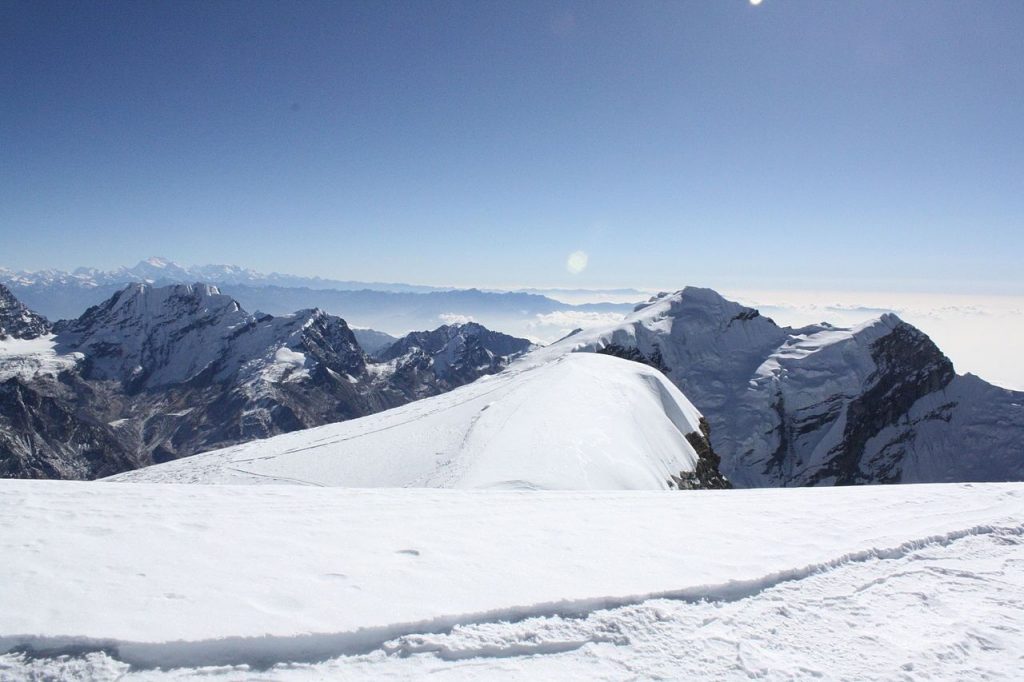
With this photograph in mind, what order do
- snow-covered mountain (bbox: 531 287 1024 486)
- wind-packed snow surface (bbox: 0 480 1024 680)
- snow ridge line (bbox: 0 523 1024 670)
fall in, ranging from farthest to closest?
snow-covered mountain (bbox: 531 287 1024 486) < wind-packed snow surface (bbox: 0 480 1024 680) < snow ridge line (bbox: 0 523 1024 670)

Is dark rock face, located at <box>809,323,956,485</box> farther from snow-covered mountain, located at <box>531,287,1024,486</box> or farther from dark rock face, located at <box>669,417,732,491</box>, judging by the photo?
dark rock face, located at <box>669,417,732,491</box>

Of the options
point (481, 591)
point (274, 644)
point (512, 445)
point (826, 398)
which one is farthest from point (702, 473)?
point (826, 398)

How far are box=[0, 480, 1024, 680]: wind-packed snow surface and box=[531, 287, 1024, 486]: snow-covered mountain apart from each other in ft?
393

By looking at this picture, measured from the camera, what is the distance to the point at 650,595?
18.2ft

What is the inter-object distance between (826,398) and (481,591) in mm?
173434

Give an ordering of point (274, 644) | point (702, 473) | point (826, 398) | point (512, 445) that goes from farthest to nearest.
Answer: point (826, 398) → point (702, 473) → point (512, 445) → point (274, 644)

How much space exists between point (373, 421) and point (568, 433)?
17034 mm

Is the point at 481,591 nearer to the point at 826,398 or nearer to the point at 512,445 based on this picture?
the point at 512,445

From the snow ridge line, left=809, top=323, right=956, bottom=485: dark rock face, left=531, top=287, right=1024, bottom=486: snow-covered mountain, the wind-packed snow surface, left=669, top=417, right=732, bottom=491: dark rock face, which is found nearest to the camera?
the snow ridge line

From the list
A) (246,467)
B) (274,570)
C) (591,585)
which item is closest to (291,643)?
(274,570)

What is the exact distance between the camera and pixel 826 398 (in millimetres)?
149500

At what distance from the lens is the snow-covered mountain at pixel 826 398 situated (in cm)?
13962

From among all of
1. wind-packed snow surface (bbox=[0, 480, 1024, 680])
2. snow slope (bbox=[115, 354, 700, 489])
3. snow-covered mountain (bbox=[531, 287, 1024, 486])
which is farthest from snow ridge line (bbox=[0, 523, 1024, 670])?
snow-covered mountain (bbox=[531, 287, 1024, 486])

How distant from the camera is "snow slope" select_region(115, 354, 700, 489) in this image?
16.7 meters
